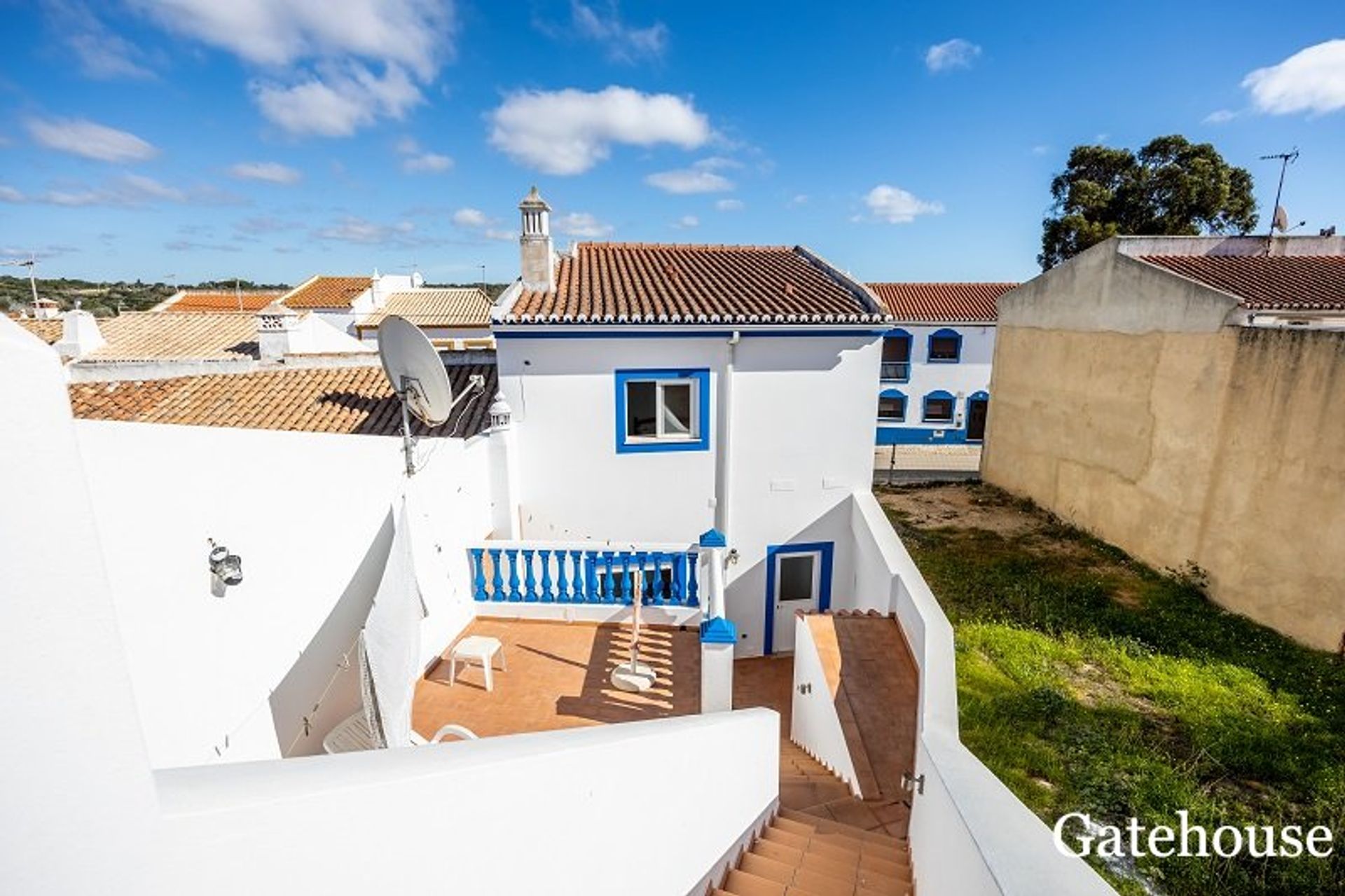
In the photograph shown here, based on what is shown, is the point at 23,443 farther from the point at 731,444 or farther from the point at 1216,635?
the point at 1216,635

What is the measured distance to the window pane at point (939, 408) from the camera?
94.3ft

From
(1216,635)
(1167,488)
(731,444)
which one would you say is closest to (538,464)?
(731,444)

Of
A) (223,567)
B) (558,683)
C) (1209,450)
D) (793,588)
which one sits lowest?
(793,588)

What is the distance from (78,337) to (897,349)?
30.5 metres

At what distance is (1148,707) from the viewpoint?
912cm

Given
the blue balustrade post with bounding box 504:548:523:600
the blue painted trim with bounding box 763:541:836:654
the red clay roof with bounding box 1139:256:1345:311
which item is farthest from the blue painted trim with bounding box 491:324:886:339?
the red clay roof with bounding box 1139:256:1345:311

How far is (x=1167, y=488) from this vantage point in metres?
14.1

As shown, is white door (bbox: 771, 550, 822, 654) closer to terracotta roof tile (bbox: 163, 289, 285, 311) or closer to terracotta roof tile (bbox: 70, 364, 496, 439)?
terracotta roof tile (bbox: 70, 364, 496, 439)

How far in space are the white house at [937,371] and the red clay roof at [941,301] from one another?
3cm

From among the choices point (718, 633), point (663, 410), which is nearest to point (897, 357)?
point (663, 410)

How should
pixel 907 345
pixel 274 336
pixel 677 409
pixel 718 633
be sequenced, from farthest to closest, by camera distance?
1. pixel 907 345
2. pixel 274 336
3. pixel 677 409
4. pixel 718 633

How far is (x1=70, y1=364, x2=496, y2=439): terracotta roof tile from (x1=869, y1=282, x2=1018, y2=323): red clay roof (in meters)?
21.1

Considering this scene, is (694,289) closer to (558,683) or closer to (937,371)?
(558,683)

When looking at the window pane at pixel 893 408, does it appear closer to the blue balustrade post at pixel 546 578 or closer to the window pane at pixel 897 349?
the window pane at pixel 897 349
